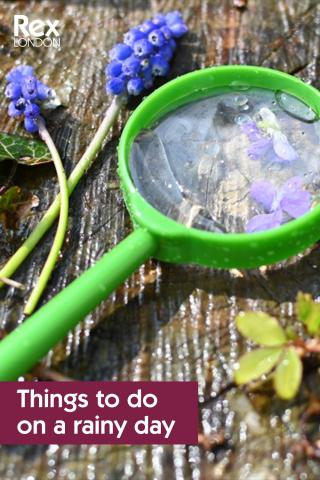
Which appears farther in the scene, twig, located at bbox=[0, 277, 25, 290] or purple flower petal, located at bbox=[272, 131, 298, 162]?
purple flower petal, located at bbox=[272, 131, 298, 162]

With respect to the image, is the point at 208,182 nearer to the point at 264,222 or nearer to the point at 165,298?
the point at 264,222

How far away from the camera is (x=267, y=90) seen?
6.70 feet

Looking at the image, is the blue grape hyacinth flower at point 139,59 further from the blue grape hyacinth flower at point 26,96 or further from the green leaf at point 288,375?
the green leaf at point 288,375

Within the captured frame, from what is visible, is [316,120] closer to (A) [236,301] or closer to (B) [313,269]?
(B) [313,269]

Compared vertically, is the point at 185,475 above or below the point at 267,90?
below

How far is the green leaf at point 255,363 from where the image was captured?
1.56 m

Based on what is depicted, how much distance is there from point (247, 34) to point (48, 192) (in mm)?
915

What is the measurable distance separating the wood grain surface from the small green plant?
10cm

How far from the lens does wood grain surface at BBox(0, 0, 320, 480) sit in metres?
1.57

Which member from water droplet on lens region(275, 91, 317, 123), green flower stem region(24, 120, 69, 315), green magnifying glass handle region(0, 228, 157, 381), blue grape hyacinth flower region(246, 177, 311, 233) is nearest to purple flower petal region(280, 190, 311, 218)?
blue grape hyacinth flower region(246, 177, 311, 233)

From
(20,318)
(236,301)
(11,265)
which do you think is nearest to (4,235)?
(11,265)

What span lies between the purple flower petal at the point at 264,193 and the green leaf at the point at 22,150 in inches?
23.5

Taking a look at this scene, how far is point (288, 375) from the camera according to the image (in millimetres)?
1547

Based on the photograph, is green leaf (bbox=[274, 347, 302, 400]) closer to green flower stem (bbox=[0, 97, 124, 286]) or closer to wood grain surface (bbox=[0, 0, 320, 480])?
wood grain surface (bbox=[0, 0, 320, 480])
